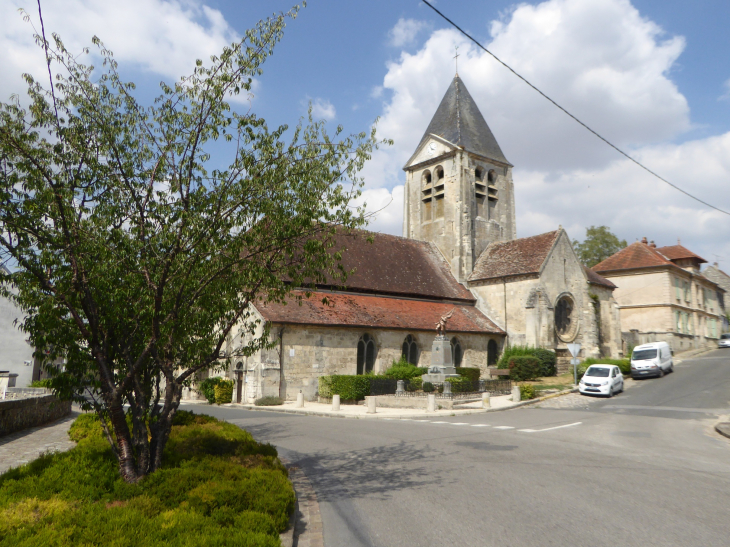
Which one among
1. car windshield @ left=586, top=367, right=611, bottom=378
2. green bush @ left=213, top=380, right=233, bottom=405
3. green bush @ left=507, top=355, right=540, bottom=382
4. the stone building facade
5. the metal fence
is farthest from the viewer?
the stone building facade

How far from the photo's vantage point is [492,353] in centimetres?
2961

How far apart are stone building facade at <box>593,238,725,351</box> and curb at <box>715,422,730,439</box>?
84.1 feet

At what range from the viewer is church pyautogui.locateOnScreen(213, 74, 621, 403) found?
2234 centimetres

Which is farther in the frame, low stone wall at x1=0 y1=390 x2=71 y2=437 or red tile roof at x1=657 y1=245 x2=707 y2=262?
red tile roof at x1=657 y1=245 x2=707 y2=262

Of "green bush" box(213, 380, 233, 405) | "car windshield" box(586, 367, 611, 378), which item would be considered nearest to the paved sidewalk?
"green bush" box(213, 380, 233, 405)

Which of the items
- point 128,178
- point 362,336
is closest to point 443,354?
point 362,336

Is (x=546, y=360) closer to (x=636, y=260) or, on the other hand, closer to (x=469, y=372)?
(x=469, y=372)

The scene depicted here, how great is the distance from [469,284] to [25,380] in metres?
25.2

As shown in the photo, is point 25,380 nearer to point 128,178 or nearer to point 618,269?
point 128,178

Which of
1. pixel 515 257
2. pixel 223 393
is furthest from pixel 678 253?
pixel 223 393

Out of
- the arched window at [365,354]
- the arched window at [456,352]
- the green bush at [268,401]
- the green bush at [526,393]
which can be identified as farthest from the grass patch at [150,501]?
the arched window at [456,352]

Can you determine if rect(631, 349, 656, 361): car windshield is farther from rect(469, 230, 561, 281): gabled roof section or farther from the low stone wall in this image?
the low stone wall

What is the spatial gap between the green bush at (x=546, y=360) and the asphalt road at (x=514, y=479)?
1200 centimetres

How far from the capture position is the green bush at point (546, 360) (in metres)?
27.2
